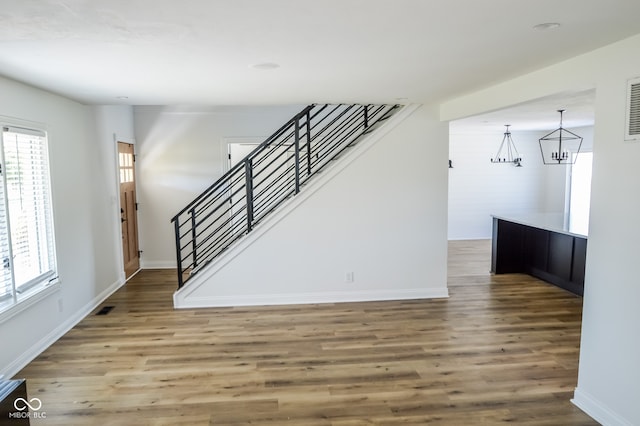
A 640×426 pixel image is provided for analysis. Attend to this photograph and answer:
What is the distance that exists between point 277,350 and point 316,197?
6.15 feet

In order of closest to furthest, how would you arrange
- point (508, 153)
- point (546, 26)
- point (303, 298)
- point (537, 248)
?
point (546, 26) → point (303, 298) → point (537, 248) → point (508, 153)

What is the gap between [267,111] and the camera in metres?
6.51

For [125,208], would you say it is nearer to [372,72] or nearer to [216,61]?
[216,61]

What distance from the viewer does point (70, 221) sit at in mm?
4289

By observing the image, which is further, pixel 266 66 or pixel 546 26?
pixel 266 66

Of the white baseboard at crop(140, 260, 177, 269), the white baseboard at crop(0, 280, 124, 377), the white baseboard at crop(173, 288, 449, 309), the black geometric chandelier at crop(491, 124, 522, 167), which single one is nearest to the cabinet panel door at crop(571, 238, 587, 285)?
the white baseboard at crop(173, 288, 449, 309)

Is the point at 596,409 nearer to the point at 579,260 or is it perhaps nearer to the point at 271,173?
Result: the point at 579,260

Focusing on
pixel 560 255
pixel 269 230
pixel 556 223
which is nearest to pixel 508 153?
pixel 556 223

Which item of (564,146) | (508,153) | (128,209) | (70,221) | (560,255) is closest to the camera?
(70,221)

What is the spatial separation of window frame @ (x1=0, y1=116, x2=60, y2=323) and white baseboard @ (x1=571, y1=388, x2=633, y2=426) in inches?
166

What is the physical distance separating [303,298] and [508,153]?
6.27m

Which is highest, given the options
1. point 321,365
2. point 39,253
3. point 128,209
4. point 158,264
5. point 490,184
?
point 490,184

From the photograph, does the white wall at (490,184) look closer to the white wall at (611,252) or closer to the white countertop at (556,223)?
the white countertop at (556,223)

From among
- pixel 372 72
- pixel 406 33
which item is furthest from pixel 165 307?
pixel 406 33
